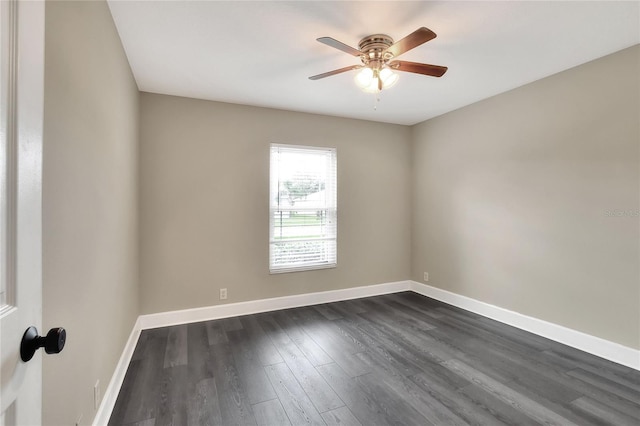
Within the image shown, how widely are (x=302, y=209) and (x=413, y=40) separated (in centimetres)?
249

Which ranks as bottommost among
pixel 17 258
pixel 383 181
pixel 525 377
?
pixel 525 377

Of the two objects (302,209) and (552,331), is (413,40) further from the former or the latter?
(552,331)

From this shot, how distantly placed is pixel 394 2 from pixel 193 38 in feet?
4.87

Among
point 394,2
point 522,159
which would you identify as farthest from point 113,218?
point 522,159

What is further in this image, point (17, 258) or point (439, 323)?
point (439, 323)

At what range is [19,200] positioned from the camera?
613 mm

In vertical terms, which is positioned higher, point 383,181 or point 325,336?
point 383,181

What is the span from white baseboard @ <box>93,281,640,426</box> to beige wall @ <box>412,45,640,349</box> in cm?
9

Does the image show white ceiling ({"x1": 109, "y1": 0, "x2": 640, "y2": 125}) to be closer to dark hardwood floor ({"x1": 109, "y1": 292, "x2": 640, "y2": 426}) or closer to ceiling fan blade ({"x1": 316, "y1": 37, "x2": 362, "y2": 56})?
ceiling fan blade ({"x1": 316, "y1": 37, "x2": 362, "y2": 56})

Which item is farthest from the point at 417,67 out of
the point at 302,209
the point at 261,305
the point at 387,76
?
the point at 261,305

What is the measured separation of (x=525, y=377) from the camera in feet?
7.42

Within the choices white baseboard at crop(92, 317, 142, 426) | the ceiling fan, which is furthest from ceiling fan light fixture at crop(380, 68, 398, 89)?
white baseboard at crop(92, 317, 142, 426)

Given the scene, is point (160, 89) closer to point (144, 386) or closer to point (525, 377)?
point (144, 386)

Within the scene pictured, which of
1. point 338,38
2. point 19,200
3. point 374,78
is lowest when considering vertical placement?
point 19,200
